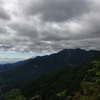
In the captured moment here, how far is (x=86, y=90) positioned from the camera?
1435 cm

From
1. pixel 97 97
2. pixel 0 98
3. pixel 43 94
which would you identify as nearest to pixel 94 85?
pixel 97 97

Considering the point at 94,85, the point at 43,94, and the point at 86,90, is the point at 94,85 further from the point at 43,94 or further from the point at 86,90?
the point at 43,94

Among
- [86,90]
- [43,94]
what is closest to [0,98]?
[43,94]

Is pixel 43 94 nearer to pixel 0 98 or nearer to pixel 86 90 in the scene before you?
pixel 0 98

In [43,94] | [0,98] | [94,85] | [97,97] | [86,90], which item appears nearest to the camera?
[97,97]

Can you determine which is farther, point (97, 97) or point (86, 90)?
point (86, 90)

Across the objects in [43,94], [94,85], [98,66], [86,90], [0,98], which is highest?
[98,66]

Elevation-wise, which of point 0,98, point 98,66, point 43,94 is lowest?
point 0,98

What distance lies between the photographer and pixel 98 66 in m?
12.7

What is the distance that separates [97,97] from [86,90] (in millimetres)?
3801

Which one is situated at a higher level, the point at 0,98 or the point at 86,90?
the point at 86,90

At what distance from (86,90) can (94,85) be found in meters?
2.28

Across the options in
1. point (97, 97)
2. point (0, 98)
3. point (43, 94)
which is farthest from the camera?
point (0, 98)

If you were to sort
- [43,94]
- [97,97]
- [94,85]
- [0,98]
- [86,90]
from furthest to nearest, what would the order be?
[0,98] < [43,94] < [86,90] < [94,85] < [97,97]
